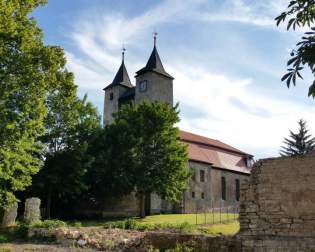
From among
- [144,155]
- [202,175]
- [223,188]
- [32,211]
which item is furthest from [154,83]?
[32,211]

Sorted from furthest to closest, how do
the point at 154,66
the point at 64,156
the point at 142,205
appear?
the point at 154,66, the point at 142,205, the point at 64,156

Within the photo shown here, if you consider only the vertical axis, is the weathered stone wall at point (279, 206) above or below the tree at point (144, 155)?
below

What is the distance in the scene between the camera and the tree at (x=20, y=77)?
1877cm

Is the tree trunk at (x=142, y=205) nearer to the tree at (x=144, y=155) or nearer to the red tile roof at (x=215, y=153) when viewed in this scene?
the tree at (x=144, y=155)

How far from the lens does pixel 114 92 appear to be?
177 ft

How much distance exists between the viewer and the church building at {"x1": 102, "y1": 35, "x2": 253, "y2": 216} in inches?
1715

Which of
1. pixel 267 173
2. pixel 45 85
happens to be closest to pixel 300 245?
pixel 267 173

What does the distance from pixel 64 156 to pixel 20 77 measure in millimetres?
12735

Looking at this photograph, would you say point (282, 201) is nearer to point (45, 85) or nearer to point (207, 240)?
point (207, 240)

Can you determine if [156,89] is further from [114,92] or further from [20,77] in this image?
[20,77]

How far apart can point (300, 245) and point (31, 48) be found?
14.6 metres

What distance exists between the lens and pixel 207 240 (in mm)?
14438

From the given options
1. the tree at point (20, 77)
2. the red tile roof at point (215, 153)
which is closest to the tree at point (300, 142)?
the red tile roof at point (215, 153)

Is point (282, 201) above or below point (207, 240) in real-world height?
above
